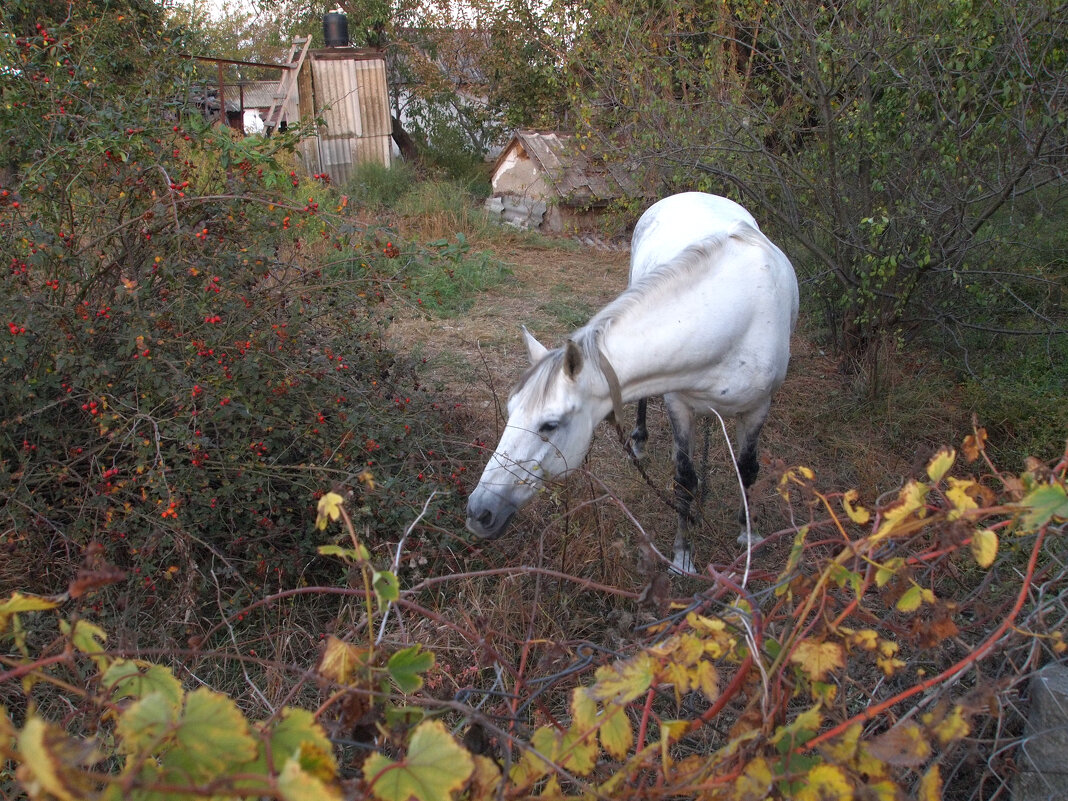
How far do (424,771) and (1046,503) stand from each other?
89 cm

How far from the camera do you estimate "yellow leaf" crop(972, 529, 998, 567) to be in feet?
3.47

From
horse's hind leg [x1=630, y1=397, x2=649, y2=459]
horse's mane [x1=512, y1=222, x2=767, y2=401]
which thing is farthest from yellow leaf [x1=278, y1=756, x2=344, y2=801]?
horse's hind leg [x1=630, y1=397, x2=649, y2=459]

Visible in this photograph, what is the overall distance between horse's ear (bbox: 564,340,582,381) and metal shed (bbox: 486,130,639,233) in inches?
280

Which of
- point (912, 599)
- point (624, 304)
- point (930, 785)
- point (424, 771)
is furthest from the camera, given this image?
point (624, 304)

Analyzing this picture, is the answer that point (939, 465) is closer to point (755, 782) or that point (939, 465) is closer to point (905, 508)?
point (905, 508)

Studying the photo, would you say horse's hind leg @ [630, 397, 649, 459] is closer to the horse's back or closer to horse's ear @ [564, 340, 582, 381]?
the horse's back

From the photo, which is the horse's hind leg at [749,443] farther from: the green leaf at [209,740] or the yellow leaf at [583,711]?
the green leaf at [209,740]

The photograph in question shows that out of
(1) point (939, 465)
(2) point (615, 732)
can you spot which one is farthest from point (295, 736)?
(1) point (939, 465)

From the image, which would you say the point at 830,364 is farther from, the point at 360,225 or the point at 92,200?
the point at 92,200

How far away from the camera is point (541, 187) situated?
1025 cm

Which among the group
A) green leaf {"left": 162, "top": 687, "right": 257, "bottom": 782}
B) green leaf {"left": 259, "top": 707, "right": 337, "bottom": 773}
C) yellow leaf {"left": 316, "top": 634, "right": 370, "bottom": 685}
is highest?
green leaf {"left": 162, "top": 687, "right": 257, "bottom": 782}

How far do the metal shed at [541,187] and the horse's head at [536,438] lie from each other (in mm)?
7077

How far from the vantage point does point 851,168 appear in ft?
15.8

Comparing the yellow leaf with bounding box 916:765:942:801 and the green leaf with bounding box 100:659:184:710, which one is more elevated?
the green leaf with bounding box 100:659:184:710
